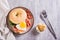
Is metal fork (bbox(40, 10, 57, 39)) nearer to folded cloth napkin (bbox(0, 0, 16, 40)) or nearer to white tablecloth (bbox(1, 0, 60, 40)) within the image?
white tablecloth (bbox(1, 0, 60, 40))

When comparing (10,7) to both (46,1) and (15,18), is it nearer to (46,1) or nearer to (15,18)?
(15,18)

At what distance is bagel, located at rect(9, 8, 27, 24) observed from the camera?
93cm

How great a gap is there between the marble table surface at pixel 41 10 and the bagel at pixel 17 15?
0.03 metres

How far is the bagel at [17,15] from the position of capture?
0.93 m

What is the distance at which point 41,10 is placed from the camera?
971 mm

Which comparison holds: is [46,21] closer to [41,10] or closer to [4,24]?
[41,10]

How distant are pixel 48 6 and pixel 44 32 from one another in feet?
0.48

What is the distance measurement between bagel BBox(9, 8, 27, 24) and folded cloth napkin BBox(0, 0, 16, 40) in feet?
0.11

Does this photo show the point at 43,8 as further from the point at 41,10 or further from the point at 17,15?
the point at 17,15

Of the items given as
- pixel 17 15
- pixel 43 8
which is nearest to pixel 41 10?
pixel 43 8

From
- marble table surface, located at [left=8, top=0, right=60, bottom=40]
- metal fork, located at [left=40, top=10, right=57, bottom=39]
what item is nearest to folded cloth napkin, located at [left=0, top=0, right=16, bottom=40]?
marble table surface, located at [left=8, top=0, right=60, bottom=40]

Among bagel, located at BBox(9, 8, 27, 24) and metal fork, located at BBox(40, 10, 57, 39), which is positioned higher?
bagel, located at BBox(9, 8, 27, 24)

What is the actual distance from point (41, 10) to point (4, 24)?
214 millimetres

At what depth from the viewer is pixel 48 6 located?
3.22ft
